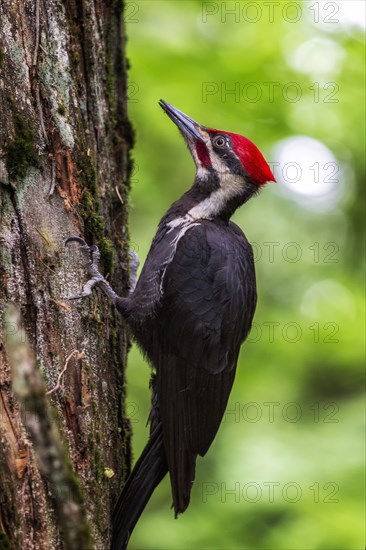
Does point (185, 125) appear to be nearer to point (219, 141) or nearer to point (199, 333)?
point (219, 141)

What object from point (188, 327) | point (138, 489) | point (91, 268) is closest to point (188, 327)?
point (188, 327)

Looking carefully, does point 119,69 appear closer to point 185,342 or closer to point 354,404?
point 185,342

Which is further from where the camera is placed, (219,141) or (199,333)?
(219,141)

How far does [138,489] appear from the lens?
2.67 metres

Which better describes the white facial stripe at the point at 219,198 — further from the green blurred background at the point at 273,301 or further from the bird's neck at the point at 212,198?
the green blurred background at the point at 273,301

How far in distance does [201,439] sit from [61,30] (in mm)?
1757

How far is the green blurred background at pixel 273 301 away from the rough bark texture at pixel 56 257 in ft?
4.30

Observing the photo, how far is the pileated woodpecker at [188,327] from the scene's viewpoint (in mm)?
2932

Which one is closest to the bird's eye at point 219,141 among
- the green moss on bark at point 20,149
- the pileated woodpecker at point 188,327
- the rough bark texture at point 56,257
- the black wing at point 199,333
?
the pileated woodpecker at point 188,327

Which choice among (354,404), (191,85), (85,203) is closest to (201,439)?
(85,203)

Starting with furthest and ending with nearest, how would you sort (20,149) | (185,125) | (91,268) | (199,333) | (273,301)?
(273,301), (185,125), (199,333), (91,268), (20,149)

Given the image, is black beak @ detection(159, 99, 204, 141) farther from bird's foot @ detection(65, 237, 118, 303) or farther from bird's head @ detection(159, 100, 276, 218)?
bird's foot @ detection(65, 237, 118, 303)

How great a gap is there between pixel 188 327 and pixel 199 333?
56mm

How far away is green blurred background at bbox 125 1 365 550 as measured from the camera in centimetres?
380
